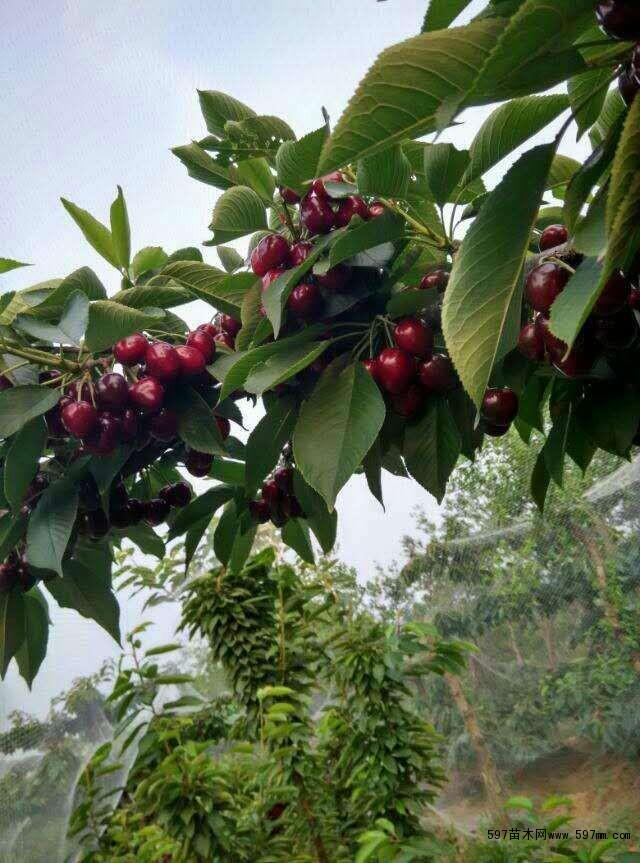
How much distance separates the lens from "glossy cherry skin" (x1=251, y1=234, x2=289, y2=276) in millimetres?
375

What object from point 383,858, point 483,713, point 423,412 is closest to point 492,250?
point 423,412

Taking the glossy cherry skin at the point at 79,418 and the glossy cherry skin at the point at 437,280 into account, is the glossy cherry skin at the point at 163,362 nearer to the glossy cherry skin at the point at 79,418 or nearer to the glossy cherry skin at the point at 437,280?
the glossy cherry skin at the point at 79,418

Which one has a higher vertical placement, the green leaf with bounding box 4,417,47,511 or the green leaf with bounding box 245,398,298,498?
the green leaf with bounding box 4,417,47,511

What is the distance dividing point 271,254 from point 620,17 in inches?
8.5

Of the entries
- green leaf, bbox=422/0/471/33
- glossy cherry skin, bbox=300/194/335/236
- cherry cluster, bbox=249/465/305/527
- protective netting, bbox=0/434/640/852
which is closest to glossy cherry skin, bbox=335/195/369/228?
glossy cherry skin, bbox=300/194/335/236

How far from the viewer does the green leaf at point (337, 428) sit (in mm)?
323

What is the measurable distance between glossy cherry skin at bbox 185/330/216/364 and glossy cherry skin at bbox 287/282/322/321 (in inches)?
3.7

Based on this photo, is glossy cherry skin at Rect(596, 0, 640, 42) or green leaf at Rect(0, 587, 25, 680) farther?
green leaf at Rect(0, 587, 25, 680)

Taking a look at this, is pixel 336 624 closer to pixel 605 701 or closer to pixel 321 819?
pixel 321 819

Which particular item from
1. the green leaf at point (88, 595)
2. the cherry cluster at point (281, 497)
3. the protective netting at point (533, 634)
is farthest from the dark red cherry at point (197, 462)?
the protective netting at point (533, 634)

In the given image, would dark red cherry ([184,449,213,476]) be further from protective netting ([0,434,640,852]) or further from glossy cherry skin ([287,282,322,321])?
protective netting ([0,434,640,852])

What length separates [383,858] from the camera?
1008 millimetres

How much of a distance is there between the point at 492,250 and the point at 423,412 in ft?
0.53

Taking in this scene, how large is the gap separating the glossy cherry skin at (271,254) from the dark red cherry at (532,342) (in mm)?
139
